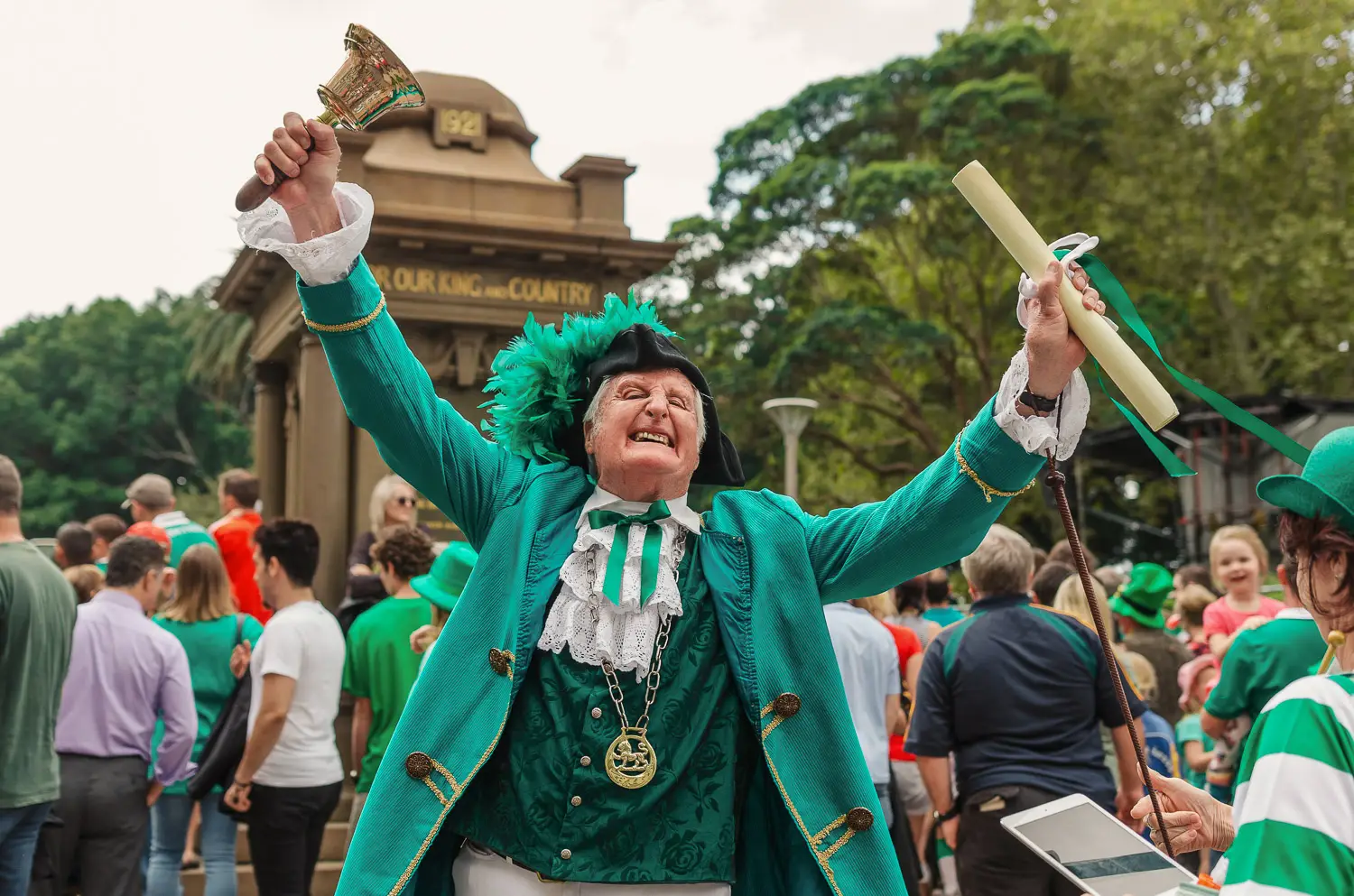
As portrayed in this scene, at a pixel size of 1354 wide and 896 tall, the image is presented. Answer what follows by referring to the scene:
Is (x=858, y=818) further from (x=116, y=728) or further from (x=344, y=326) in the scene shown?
(x=116, y=728)

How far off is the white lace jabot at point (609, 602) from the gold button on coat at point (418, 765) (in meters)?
0.31

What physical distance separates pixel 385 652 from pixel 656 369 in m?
3.50

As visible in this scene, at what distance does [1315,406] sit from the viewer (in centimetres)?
1778

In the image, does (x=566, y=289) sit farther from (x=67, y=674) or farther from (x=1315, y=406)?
(x=1315, y=406)

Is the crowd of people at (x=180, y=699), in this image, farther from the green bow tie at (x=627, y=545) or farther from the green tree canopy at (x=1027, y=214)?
the green tree canopy at (x=1027, y=214)

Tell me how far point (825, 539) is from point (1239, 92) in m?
24.7

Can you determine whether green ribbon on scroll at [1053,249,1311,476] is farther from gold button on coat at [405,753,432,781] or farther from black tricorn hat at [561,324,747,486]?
gold button on coat at [405,753,432,781]

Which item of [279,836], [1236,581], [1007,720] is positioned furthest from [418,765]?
[1236,581]

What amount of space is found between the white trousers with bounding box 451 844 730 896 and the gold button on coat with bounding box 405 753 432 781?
22 cm

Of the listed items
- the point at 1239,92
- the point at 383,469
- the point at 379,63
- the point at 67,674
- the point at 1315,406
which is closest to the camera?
the point at 379,63

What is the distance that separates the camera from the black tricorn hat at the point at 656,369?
2951mm

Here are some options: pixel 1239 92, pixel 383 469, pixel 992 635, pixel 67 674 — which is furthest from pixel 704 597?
pixel 1239 92

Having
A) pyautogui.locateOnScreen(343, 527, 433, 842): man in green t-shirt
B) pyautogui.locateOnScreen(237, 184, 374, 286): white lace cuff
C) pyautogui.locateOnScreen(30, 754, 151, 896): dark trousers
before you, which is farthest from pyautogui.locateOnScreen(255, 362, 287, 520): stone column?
pyautogui.locateOnScreen(237, 184, 374, 286): white lace cuff

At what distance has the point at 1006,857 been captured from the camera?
4828mm
